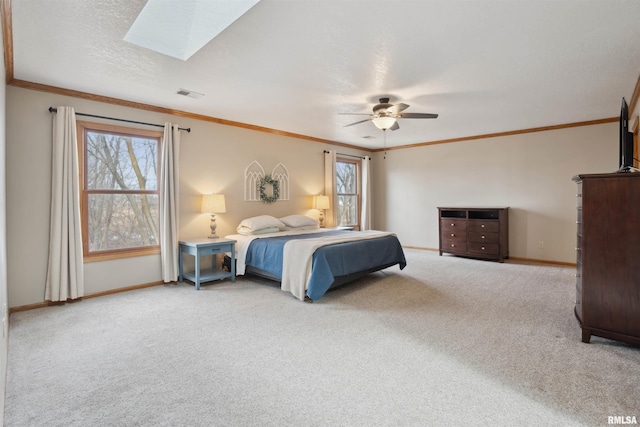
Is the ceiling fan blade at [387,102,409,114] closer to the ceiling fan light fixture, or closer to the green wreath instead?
the ceiling fan light fixture

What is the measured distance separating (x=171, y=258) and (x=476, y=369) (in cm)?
389

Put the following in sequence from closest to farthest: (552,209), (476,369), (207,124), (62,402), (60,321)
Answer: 1. (62,402)
2. (476,369)
3. (60,321)
4. (207,124)
5. (552,209)

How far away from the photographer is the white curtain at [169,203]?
4.51 m

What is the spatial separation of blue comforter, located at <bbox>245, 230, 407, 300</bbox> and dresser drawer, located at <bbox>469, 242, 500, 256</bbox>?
79.5 inches

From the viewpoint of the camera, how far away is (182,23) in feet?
7.80

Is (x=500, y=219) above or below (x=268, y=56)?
below

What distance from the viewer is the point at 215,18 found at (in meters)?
2.30

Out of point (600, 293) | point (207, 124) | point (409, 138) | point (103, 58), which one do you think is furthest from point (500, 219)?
point (103, 58)

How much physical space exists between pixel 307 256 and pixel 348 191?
4.20 meters

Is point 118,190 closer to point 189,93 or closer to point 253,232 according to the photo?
point 189,93

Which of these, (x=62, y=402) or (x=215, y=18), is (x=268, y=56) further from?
(x=62, y=402)

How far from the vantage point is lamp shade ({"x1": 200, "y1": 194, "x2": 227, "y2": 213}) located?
482 cm

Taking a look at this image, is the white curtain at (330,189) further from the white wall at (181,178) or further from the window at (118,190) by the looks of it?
the window at (118,190)

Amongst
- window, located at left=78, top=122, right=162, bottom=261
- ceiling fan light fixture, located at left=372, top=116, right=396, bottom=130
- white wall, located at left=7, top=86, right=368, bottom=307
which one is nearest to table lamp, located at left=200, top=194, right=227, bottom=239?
white wall, located at left=7, top=86, right=368, bottom=307
